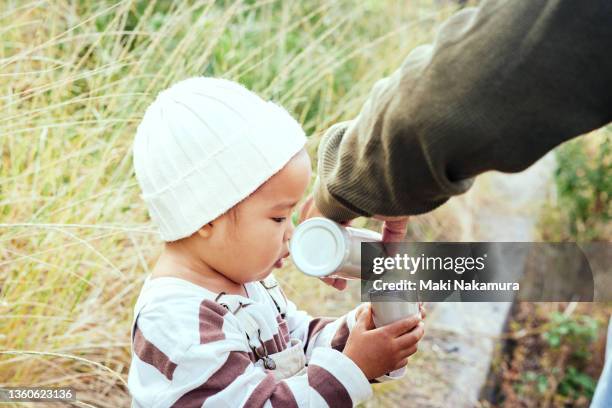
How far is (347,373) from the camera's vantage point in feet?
4.32

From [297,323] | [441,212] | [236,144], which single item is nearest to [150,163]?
[236,144]

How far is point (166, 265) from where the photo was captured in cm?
141

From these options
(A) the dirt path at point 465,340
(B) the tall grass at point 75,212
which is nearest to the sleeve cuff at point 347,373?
(B) the tall grass at point 75,212

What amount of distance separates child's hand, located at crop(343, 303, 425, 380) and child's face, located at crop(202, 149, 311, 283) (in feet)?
0.74

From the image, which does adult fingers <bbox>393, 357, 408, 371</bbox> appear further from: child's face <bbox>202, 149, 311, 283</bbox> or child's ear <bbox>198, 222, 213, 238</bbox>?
child's ear <bbox>198, 222, 213, 238</bbox>

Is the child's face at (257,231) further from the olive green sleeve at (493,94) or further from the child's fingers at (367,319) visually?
the olive green sleeve at (493,94)

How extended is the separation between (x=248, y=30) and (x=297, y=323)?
5.93 ft

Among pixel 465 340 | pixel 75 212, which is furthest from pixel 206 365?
pixel 465 340

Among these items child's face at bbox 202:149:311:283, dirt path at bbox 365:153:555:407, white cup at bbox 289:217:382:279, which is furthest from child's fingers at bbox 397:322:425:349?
dirt path at bbox 365:153:555:407

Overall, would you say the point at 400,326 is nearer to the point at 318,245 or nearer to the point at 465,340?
the point at 318,245

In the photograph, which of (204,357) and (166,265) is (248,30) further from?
(204,357)

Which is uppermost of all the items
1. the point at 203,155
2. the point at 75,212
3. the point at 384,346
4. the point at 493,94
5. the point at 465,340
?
the point at 493,94

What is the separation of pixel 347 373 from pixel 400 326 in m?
0.13

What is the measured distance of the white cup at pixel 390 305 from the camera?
131 centimetres
